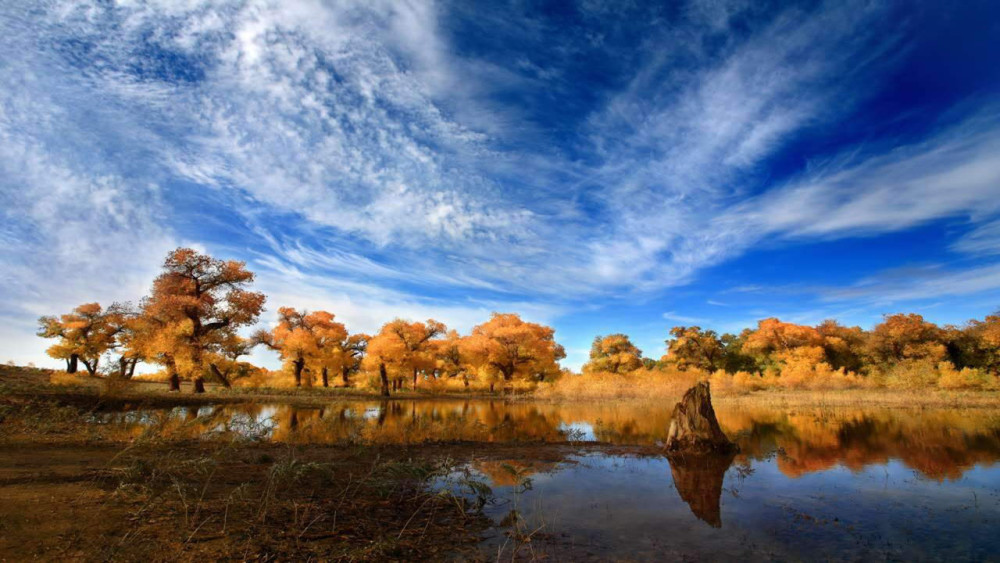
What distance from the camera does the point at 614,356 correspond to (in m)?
63.5

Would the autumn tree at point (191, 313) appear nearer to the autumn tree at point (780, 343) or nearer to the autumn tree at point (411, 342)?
the autumn tree at point (411, 342)

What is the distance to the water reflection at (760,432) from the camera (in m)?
12.5

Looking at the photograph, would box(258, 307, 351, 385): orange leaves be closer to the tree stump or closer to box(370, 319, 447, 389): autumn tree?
box(370, 319, 447, 389): autumn tree

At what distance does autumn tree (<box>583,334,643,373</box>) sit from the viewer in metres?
63.0

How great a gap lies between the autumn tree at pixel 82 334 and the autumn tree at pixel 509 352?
114 feet

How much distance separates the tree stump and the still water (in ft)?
2.35

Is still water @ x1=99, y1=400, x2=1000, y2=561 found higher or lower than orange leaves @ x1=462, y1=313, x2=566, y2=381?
lower

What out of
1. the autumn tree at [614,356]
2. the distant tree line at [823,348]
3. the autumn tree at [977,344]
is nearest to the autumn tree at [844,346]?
the distant tree line at [823,348]

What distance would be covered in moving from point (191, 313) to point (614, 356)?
51.2 meters

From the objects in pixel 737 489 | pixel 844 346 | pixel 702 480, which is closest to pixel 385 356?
pixel 702 480

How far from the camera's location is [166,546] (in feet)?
15.9

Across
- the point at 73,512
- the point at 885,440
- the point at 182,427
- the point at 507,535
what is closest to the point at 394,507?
the point at 507,535

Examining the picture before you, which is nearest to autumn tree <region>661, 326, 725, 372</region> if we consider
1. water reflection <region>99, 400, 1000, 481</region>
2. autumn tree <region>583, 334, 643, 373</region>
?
autumn tree <region>583, 334, 643, 373</region>

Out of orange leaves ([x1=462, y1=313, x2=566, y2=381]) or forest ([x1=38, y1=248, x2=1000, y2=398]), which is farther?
orange leaves ([x1=462, y1=313, x2=566, y2=381])
